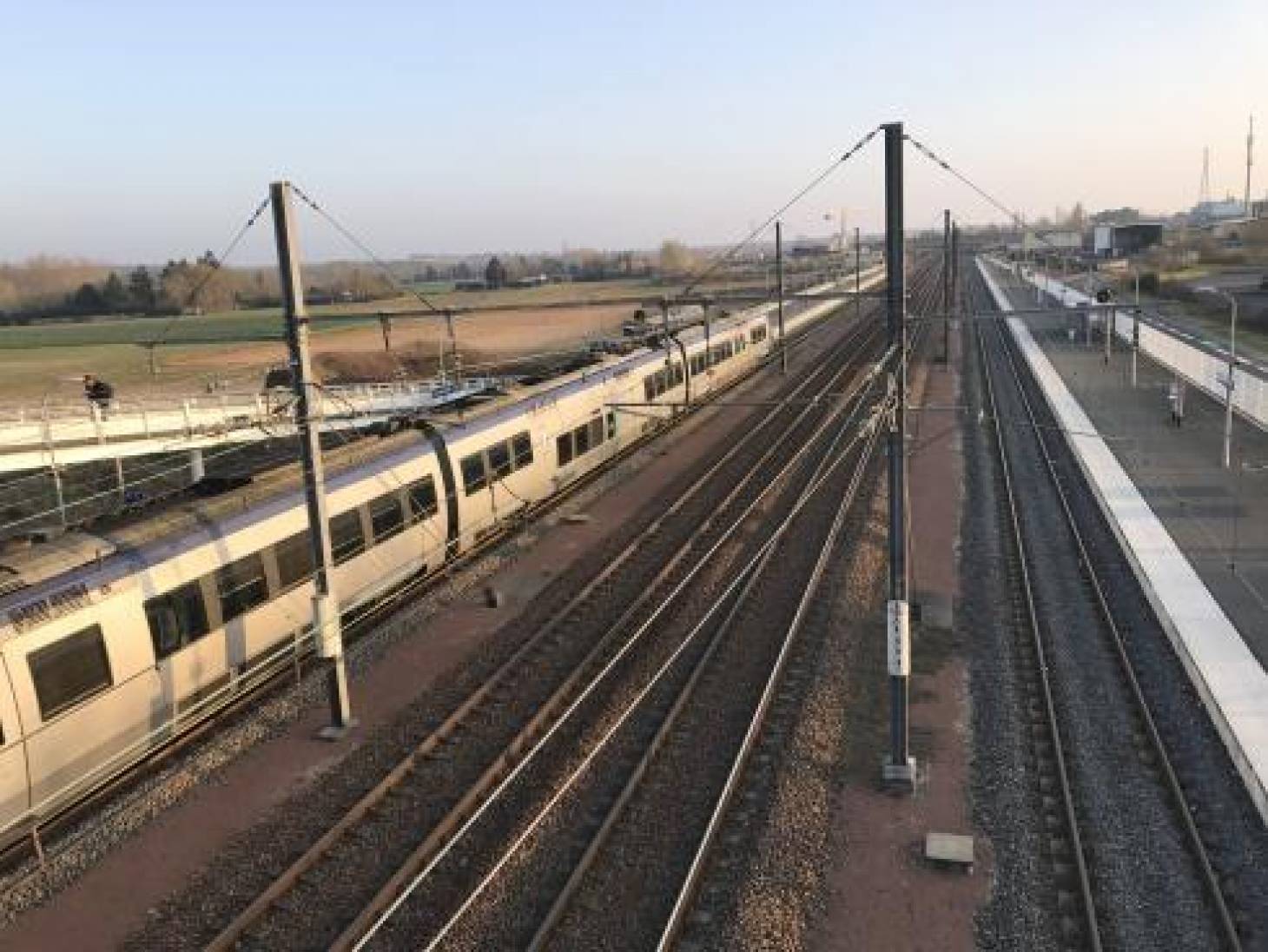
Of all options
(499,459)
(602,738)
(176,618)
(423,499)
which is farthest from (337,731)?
(499,459)

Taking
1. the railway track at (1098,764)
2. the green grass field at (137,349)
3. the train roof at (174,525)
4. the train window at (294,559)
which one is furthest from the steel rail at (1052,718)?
Result: the train roof at (174,525)

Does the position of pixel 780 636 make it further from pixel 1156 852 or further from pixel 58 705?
pixel 58 705

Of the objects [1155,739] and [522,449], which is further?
[522,449]

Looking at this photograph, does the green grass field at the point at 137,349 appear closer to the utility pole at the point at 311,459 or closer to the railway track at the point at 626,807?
the utility pole at the point at 311,459

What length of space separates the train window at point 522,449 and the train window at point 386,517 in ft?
18.7

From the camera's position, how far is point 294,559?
18.0m

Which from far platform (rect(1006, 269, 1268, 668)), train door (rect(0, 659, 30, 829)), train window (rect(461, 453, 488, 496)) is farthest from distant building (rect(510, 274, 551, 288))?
far platform (rect(1006, 269, 1268, 668))

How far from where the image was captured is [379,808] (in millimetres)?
14148

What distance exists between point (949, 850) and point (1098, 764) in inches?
140

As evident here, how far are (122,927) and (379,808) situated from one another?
130 inches

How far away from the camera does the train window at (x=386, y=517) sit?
20.1 meters

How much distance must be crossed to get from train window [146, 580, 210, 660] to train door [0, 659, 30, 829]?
7.95ft

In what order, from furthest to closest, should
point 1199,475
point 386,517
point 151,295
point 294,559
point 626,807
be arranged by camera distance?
point 151,295 < point 1199,475 < point 386,517 < point 294,559 < point 626,807

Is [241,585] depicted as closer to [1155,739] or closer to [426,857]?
[426,857]
